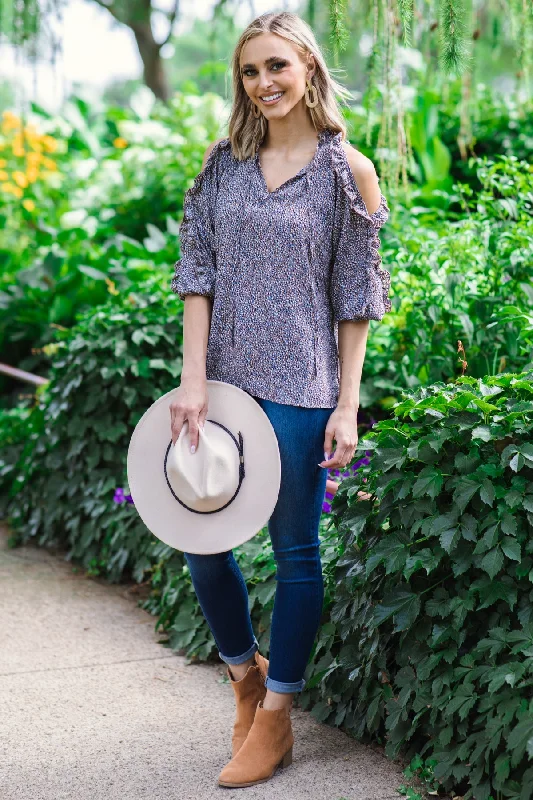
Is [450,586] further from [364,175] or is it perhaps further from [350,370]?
[364,175]

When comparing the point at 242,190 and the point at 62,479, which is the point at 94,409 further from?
the point at 242,190

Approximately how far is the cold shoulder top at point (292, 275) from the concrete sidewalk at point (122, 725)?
91 centimetres

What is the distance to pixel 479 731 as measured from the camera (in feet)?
7.36

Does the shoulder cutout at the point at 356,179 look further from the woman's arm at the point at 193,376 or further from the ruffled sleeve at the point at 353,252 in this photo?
the woman's arm at the point at 193,376

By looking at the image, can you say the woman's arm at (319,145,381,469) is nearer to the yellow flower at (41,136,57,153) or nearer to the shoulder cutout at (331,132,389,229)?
the shoulder cutout at (331,132,389,229)

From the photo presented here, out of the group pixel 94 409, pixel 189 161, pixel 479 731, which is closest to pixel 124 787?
pixel 479 731

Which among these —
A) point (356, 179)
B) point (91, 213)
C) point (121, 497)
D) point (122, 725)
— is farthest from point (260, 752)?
point (91, 213)

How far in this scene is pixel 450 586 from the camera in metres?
2.44

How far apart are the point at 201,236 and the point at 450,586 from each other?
1041 mm

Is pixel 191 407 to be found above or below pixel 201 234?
below

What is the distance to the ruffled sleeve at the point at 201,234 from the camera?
8.09ft

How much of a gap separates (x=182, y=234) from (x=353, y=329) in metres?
0.49

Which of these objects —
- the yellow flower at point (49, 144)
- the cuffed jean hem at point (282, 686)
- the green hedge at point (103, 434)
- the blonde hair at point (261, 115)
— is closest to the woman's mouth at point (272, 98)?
the blonde hair at point (261, 115)

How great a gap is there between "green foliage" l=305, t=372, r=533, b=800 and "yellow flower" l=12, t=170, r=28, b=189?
539 centimetres
